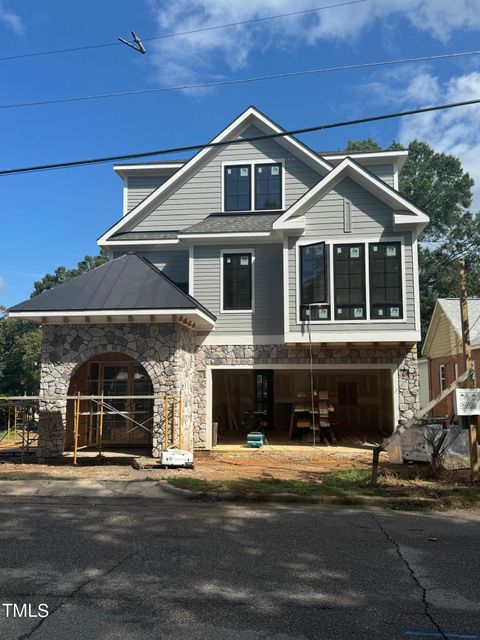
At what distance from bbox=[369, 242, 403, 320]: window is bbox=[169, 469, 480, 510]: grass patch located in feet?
17.9

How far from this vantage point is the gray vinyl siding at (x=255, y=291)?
16281 mm

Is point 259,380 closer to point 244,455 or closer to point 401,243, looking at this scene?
point 244,455

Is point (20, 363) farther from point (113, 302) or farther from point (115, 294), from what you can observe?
point (113, 302)

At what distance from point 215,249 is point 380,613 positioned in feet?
43.6

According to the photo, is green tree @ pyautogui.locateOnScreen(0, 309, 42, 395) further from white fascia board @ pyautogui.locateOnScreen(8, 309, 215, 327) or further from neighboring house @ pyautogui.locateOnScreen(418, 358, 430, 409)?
white fascia board @ pyautogui.locateOnScreen(8, 309, 215, 327)

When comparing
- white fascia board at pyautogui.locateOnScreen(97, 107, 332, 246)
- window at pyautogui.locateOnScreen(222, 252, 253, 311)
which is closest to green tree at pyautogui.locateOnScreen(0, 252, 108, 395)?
white fascia board at pyautogui.locateOnScreen(97, 107, 332, 246)

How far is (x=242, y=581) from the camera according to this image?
5039 millimetres

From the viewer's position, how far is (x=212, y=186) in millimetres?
17766

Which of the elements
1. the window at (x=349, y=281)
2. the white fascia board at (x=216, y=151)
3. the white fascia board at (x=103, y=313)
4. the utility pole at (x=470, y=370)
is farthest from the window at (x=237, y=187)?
the utility pole at (x=470, y=370)

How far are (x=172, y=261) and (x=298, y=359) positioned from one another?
5.29m

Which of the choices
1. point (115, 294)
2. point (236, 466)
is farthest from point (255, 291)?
point (236, 466)

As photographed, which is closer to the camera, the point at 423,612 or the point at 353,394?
the point at 423,612

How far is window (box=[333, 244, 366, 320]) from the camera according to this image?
49.4 feet

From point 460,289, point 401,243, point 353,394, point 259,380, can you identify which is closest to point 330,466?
point 460,289
